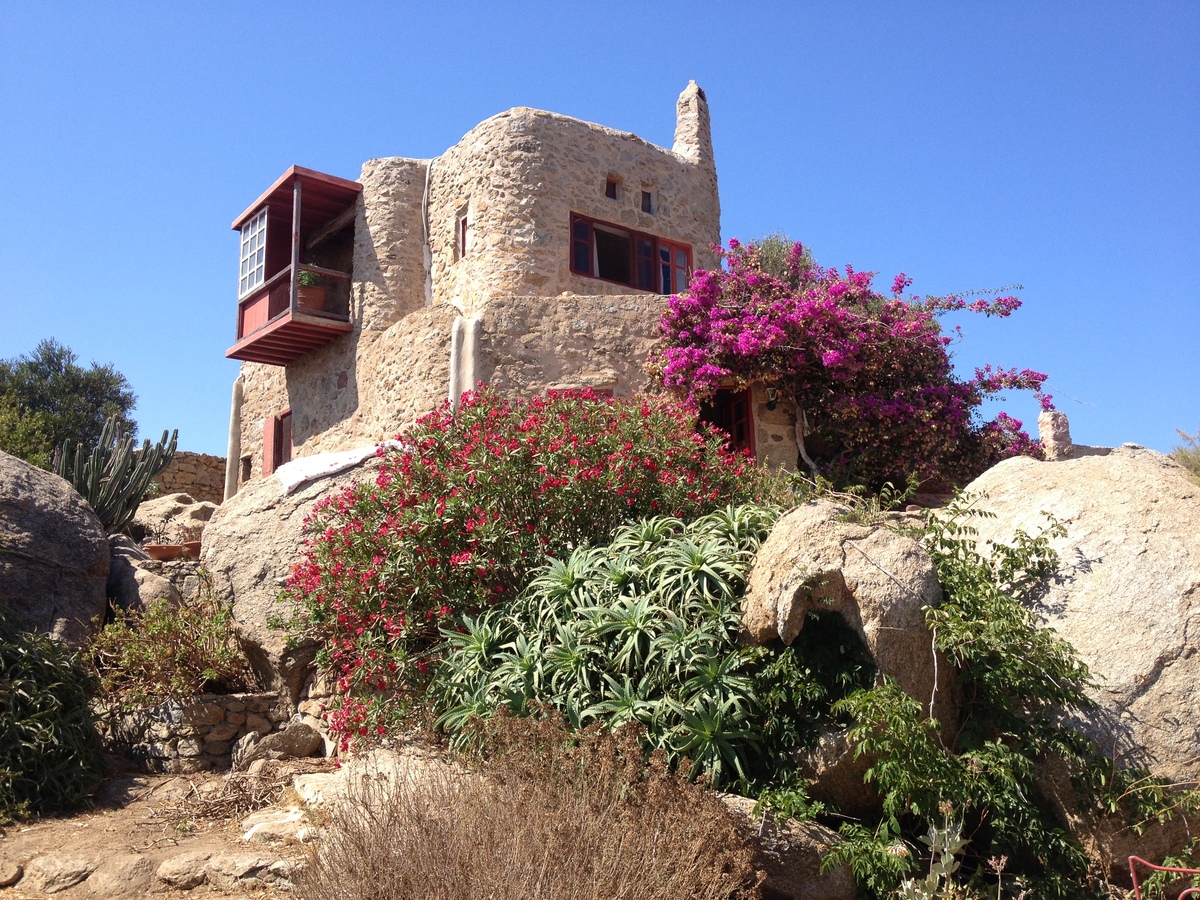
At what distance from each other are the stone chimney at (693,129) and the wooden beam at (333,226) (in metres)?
5.76

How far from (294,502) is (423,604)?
10.7 feet

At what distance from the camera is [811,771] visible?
17.7 ft

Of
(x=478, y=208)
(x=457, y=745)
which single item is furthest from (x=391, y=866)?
(x=478, y=208)

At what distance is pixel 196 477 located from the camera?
66.4 ft

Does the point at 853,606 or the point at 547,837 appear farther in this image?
the point at 853,606

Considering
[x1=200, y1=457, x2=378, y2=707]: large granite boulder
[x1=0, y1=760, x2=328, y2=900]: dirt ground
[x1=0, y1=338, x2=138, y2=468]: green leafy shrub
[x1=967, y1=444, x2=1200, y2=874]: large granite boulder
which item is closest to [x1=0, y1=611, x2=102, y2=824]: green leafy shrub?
[x1=0, y1=760, x2=328, y2=900]: dirt ground

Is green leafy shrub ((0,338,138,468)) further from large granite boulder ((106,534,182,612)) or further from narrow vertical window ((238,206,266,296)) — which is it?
large granite boulder ((106,534,182,612))

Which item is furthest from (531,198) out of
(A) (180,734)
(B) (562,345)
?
(A) (180,734)

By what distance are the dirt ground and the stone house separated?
5.95 meters

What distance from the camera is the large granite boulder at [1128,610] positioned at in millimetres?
5547

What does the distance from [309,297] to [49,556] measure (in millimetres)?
7334

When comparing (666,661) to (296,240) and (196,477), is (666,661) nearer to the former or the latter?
(296,240)

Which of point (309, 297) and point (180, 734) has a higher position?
point (309, 297)

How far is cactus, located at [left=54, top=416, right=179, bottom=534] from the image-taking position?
1341 centimetres
